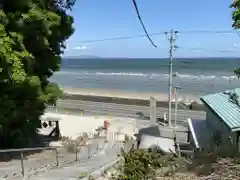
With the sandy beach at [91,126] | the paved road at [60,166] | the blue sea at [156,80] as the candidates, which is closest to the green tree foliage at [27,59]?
the paved road at [60,166]

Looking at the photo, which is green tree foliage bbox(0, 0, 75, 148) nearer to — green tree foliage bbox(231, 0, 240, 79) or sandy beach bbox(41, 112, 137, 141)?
green tree foliage bbox(231, 0, 240, 79)

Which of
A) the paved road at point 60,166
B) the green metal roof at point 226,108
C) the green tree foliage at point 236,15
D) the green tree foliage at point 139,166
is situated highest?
the green tree foliage at point 236,15

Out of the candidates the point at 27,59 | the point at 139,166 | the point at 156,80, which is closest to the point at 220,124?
the point at 27,59

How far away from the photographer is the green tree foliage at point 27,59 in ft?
42.7

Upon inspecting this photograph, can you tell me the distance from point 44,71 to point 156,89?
5287cm

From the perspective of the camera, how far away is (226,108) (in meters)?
15.5

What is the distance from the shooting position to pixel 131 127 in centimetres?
3266

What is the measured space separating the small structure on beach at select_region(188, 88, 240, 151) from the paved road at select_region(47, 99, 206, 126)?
18537 mm

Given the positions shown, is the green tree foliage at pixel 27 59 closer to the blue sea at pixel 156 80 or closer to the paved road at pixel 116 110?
the blue sea at pixel 156 80

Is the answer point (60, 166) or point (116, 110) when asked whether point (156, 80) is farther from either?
point (60, 166)

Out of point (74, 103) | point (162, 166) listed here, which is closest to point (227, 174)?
point (162, 166)

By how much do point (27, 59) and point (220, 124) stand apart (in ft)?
26.4

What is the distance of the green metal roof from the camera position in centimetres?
1311

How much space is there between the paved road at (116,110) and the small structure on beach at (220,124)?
18.5 metres
